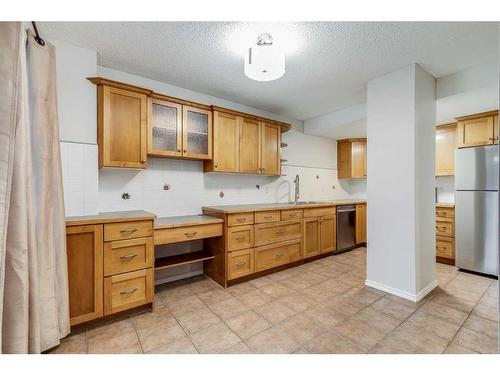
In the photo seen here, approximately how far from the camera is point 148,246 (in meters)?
2.06

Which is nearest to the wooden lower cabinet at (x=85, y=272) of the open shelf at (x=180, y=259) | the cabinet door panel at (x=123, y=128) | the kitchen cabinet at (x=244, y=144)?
the open shelf at (x=180, y=259)

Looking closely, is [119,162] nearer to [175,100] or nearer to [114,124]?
[114,124]

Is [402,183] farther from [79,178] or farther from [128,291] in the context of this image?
[79,178]

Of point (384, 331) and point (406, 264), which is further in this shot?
point (406, 264)

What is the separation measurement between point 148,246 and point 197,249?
3.14 ft

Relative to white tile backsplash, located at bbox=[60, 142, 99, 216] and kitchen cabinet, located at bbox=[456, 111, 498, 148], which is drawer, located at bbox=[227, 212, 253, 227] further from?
kitchen cabinet, located at bbox=[456, 111, 498, 148]

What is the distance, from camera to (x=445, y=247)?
338 centimetres

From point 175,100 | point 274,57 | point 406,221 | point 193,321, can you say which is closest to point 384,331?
point 406,221

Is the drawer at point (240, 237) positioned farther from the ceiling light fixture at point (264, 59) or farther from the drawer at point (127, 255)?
the ceiling light fixture at point (264, 59)

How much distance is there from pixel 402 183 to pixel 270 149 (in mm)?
1696

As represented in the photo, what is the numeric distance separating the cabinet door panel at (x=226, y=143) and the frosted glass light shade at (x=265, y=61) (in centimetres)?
112

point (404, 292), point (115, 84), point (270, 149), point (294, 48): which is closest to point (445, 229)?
point (404, 292)

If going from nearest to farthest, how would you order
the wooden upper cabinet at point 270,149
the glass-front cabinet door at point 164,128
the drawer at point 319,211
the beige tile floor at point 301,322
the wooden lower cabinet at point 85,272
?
the beige tile floor at point 301,322
the wooden lower cabinet at point 85,272
the glass-front cabinet door at point 164,128
the wooden upper cabinet at point 270,149
the drawer at point 319,211

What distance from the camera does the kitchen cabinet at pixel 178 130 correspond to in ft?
7.97
